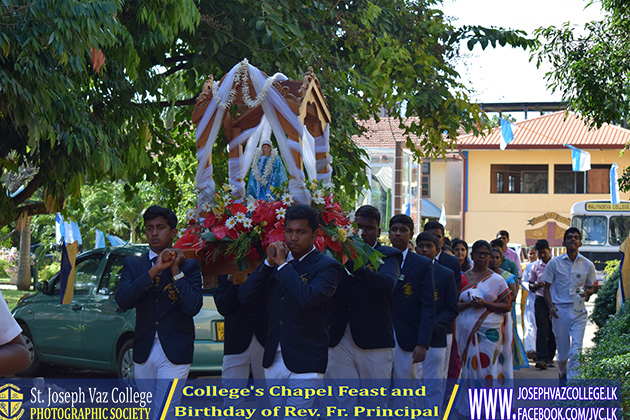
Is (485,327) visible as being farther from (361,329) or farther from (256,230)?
(256,230)

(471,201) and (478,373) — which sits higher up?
(471,201)

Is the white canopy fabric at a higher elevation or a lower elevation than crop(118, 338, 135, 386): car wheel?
higher

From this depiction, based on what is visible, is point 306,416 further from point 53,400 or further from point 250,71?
point 53,400

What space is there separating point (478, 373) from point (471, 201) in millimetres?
37076

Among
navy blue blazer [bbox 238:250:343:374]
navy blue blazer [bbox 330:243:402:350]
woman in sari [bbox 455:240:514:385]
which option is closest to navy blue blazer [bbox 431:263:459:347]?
woman in sari [bbox 455:240:514:385]

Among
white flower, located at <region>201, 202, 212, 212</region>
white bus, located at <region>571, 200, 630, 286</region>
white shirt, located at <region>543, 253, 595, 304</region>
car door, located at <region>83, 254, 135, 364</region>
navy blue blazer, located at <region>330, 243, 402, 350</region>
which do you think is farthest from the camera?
white bus, located at <region>571, 200, 630, 286</region>

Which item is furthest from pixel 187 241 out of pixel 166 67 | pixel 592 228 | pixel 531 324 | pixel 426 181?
pixel 426 181

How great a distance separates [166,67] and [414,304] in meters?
5.80

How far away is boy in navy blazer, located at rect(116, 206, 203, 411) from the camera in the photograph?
6.21 m

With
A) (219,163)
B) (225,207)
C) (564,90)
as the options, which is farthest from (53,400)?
(564,90)

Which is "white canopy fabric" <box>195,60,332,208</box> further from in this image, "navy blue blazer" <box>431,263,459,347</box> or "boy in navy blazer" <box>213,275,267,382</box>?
"navy blue blazer" <box>431,263,459,347</box>

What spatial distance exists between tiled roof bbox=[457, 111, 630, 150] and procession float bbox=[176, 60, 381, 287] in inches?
1401

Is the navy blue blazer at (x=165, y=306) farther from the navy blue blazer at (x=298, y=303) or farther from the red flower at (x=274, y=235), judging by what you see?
the red flower at (x=274, y=235)

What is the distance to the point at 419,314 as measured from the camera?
26.2ft
